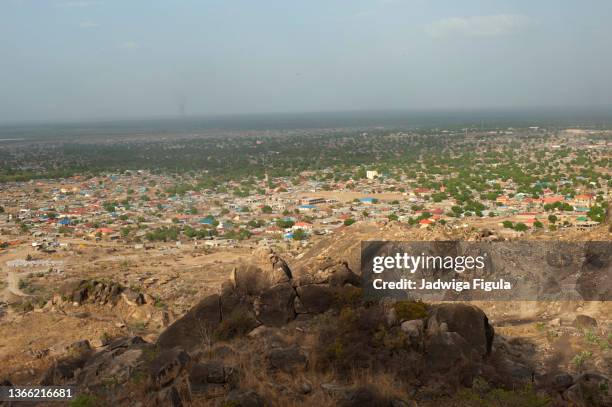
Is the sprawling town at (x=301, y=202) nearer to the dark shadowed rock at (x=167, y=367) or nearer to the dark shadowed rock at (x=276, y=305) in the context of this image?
the dark shadowed rock at (x=276, y=305)

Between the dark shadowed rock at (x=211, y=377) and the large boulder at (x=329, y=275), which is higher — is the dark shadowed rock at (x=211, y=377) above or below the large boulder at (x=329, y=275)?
below

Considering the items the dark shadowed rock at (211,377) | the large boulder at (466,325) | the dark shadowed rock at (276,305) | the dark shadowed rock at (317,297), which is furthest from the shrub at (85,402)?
the large boulder at (466,325)

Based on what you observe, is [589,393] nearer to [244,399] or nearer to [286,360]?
[286,360]

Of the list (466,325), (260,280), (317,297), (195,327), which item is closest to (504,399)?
(466,325)

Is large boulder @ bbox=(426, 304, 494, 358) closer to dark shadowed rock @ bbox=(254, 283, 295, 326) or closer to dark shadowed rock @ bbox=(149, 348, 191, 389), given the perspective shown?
dark shadowed rock @ bbox=(254, 283, 295, 326)

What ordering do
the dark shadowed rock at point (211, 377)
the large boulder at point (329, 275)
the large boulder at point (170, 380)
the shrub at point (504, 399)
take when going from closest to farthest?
the shrub at point (504, 399)
the large boulder at point (170, 380)
the dark shadowed rock at point (211, 377)
the large boulder at point (329, 275)

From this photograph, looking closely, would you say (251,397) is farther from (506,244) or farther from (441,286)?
(506,244)

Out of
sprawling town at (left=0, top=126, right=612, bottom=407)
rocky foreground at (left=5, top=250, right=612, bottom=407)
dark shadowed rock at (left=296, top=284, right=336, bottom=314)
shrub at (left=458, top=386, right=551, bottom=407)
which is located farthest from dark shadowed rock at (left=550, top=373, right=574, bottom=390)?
dark shadowed rock at (left=296, top=284, right=336, bottom=314)

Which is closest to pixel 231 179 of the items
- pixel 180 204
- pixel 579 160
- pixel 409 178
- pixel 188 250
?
pixel 180 204
